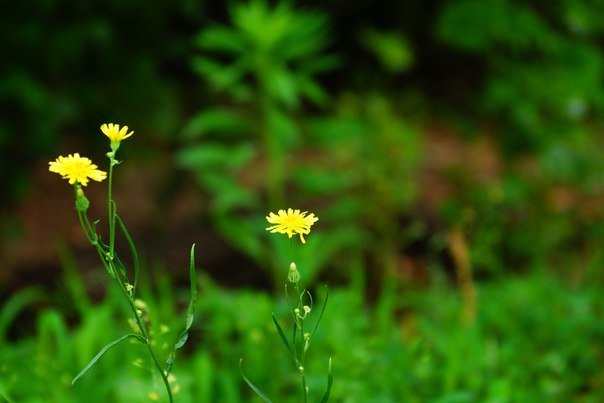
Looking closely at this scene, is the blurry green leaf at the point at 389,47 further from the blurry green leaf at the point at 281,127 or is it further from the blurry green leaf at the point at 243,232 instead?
the blurry green leaf at the point at 243,232

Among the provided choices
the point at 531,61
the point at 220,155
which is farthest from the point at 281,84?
the point at 531,61

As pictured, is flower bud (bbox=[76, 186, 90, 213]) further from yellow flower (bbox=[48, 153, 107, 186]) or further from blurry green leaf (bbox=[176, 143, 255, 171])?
blurry green leaf (bbox=[176, 143, 255, 171])

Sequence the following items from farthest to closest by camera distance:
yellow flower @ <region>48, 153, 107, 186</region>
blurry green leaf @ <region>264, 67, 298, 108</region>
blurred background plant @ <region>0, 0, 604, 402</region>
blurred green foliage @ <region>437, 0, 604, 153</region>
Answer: blurred green foliage @ <region>437, 0, 604, 153</region> < blurry green leaf @ <region>264, 67, 298, 108</region> < blurred background plant @ <region>0, 0, 604, 402</region> < yellow flower @ <region>48, 153, 107, 186</region>

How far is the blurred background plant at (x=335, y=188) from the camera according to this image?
2.44 meters

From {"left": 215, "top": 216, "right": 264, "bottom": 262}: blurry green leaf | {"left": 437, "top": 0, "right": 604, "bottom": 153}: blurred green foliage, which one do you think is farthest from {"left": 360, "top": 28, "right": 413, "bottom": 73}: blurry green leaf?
{"left": 215, "top": 216, "right": 264, "bottom": 262}: blurry green leaf

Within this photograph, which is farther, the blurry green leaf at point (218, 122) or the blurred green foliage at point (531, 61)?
the blurred green foliage at point (531, 61)

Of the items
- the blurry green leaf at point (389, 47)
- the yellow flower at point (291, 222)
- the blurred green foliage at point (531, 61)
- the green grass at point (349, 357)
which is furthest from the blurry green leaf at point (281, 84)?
the yellow flower at point (291, 222)

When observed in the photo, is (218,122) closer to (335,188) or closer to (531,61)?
(335,188)

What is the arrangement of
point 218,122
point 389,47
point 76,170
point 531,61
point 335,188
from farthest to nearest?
point 389,47 → point 531,61 → point 335,188 → point 218,122 → point 76,170

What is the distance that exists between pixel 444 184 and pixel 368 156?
89 centimetres

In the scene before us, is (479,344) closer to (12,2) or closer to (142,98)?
(142,98)

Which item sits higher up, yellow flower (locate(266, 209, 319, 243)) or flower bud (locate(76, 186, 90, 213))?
flower bud (locate(76, 186, 90, 213))

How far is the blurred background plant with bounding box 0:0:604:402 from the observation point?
2.44 meters

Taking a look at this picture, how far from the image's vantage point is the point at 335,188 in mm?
3486
